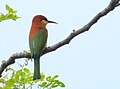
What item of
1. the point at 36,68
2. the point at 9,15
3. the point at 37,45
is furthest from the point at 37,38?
the point at 9,15

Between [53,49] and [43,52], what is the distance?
74 cm

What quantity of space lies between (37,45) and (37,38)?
0.21 meters

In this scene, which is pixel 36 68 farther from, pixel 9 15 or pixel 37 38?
pixel 9 15

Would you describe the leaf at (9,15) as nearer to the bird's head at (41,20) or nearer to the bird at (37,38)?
the bird at (37,38)

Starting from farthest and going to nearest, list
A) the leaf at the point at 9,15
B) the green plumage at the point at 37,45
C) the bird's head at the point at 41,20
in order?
1. the bird's head at the point at 41,20
2. the green plumage at the point at 37,45
3. the leaf at the point at 9,15

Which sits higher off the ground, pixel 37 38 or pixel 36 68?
pixel 37 38

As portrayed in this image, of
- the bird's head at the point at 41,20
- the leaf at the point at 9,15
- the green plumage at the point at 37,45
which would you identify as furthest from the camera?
the bird's head at the point at 41,20

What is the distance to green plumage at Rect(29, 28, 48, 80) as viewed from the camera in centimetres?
502

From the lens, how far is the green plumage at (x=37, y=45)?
502cm

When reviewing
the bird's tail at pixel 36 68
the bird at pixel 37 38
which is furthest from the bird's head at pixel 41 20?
the bird's tail at pixel 36 68

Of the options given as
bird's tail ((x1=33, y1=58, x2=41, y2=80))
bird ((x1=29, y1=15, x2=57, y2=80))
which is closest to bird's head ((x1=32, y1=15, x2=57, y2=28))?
bird ((x1=29, y1=15, x2=57, y2=80))

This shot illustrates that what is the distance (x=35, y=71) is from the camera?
16.5 ft

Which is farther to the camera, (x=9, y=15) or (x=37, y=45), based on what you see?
(x=37, y=45)

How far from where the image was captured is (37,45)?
531 centimetres
